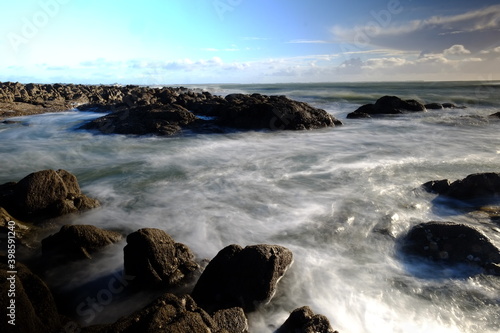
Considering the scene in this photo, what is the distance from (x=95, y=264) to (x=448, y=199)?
7.05 m

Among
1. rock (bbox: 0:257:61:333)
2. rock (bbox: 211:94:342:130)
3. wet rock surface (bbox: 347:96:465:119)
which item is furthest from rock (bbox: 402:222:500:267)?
wet rock surface (bbox: 347:96:465:119)

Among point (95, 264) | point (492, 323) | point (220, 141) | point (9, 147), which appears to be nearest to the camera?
point (492, 323)

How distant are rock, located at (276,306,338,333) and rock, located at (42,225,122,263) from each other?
3325 mm

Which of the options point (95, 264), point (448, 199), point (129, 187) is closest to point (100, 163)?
point (129, 187)

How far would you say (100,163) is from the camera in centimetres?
1115

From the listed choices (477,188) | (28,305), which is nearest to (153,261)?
(28,305)

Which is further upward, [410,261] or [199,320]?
[199,320]

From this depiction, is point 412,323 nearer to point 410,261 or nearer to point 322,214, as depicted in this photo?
point 410,261

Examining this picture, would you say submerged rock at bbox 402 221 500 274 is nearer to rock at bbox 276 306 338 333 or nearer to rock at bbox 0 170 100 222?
rock at bbox 276 306 338 333

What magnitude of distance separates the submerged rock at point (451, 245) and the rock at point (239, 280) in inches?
99.7

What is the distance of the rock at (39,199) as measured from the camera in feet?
20.6

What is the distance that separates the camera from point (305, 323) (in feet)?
11.2

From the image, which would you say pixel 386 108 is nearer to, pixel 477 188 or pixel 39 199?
pixel 477 188

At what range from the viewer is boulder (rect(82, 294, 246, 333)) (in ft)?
9.10
